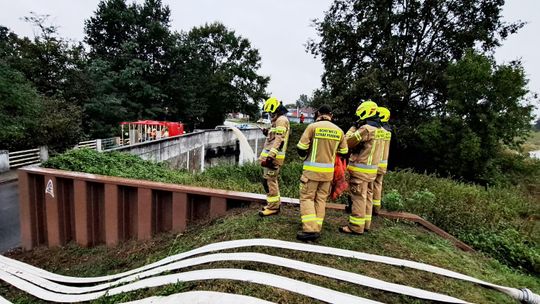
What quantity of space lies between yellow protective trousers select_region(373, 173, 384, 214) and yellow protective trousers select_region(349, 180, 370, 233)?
0.61m

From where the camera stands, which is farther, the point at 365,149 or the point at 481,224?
the point at 481,224

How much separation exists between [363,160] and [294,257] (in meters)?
1.59

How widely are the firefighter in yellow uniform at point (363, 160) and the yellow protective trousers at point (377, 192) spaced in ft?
1.87

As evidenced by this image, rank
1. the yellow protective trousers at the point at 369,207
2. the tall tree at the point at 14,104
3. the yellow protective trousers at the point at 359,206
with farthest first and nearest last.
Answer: the tall tree at the point at 14,104 < the yellow protective trousers at the point at 369,207 < the yellow protective trousers at the point at 359,206

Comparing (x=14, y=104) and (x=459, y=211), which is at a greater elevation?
(x=14, y=104)

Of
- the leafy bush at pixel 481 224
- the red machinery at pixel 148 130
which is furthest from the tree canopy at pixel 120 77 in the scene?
the leafy bush at pixel 481 224

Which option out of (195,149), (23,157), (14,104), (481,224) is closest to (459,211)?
(481,224)

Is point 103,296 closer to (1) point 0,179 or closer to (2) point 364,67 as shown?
(1) point 0,179

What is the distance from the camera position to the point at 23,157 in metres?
13.6

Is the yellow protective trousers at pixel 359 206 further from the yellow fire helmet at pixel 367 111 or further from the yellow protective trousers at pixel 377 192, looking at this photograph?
the yellow fire helmet at pixel 367 111

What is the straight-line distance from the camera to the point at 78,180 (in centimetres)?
460

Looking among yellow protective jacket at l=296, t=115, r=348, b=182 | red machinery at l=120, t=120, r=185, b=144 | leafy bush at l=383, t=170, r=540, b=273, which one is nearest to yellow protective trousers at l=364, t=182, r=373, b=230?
yellow protective jacket at l=296, t=115, r=348, b=182

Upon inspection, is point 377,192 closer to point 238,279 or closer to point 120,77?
point 238,279

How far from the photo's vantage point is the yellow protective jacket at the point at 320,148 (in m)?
3.43
